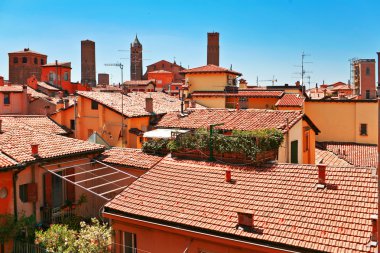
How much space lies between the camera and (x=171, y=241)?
34.9 ft

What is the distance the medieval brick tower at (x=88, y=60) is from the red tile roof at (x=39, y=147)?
77.9 m

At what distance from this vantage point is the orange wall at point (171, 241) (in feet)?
31.7

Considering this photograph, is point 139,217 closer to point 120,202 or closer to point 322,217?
point 120,202

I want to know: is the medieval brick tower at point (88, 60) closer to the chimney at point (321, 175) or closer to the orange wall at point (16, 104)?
the orange wall at point (16, 104)

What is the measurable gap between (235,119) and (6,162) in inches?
372

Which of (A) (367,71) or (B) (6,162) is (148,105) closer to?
(B) (6,162)

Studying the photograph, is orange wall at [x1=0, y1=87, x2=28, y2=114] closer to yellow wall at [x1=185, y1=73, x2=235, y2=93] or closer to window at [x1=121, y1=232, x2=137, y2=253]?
yellow wall at [x1=185, y1=73, x2=235, y2=93]

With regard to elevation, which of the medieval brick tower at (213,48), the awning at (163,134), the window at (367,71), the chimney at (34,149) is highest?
the medieval brick tower at (213,48)

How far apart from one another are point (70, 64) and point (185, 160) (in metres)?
58.7

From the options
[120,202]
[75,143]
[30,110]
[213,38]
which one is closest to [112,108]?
[75,143]

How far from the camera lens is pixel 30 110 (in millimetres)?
41344

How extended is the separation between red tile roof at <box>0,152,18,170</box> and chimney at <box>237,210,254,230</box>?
7.37 metres

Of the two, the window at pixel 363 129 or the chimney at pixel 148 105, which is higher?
the chimney at pixel 148 105

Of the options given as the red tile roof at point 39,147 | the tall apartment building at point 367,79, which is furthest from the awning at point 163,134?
the tall apartment building at point 367,79
